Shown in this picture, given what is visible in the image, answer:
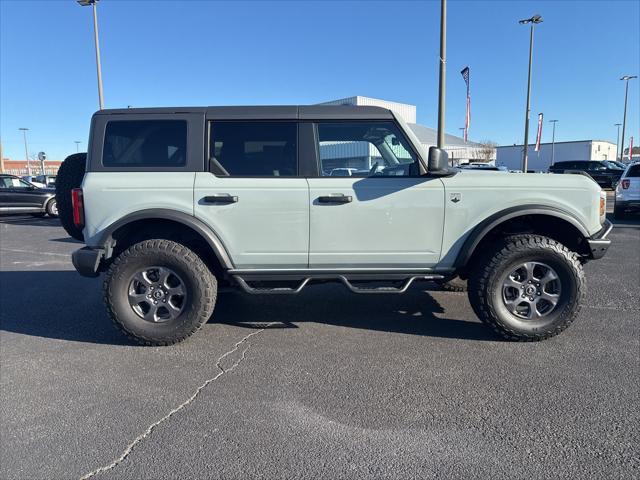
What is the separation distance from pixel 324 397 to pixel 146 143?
2.63 metres

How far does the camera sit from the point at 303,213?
150 inches

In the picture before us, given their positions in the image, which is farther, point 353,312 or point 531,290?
point 353,312

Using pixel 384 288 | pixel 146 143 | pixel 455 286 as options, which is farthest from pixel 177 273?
pixel 455 286

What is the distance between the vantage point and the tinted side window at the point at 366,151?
3910 mm

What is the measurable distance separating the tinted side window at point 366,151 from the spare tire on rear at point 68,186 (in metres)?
2.40

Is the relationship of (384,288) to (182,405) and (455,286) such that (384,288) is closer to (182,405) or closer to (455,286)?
(455,286)

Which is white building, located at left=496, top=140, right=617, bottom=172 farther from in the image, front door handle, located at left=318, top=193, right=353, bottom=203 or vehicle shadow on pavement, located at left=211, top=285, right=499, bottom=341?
front door handle, located at left=318, top=193, right=353, bottom=203

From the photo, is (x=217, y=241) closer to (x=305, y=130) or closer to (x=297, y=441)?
(x=305, y=130)

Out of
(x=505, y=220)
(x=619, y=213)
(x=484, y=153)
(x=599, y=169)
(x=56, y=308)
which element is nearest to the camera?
(x=505, y=220)

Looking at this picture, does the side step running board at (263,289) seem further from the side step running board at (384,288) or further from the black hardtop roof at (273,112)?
the black hardtop roof at (273,112)

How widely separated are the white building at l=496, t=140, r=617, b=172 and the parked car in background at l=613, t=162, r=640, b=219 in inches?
1645

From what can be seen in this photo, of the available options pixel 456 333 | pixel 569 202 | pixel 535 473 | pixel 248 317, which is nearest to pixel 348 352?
pixel 456 333

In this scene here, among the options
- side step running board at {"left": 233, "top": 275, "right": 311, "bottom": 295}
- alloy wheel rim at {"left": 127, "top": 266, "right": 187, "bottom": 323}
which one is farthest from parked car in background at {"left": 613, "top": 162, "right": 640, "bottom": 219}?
alloy wheel rim at {"left": 127, "top": 266, "right": 187, "bottom": 323}

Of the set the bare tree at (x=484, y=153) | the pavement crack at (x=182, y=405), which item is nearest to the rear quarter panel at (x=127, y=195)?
the pavement crack at (x=182, y=405)
